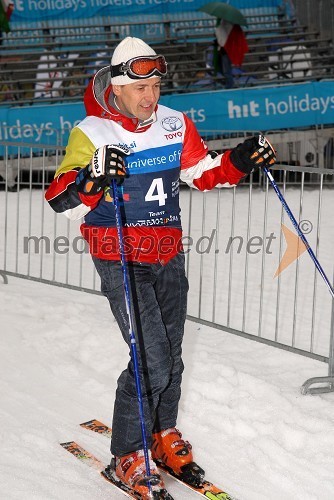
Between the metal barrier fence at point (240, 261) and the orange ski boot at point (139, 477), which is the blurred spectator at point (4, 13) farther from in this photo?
the orange ski boot at point (139, 477)

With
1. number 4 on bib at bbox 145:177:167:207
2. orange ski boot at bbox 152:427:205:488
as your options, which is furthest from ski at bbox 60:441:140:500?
number 4 on bib at bbox 145:177:167:207

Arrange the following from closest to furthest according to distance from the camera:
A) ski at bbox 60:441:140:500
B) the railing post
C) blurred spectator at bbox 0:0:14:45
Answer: ski at bbox 60:441:140:500 < the railing post < blurred spectator at bbox 0:0:14:45

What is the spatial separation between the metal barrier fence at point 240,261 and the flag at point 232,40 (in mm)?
3610

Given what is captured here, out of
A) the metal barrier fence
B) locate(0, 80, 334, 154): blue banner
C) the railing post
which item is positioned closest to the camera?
the railing post

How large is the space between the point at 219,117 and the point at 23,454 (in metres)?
10.1

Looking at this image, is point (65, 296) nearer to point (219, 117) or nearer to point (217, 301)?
Result: point (217, 301)

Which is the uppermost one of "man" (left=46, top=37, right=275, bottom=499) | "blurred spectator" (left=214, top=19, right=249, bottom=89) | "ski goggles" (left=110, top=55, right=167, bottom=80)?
"blurred spectator" (left=214, top=19, right=249, bottom=89)

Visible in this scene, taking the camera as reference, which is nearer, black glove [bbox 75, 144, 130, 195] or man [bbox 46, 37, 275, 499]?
black glove [bbox 75, 144, 130, 195]

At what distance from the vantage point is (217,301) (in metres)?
8.36

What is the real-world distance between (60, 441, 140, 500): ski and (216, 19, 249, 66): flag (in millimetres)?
12146

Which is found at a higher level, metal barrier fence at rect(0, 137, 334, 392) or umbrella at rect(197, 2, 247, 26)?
umbrella at rect(197, 2, 247, 26)

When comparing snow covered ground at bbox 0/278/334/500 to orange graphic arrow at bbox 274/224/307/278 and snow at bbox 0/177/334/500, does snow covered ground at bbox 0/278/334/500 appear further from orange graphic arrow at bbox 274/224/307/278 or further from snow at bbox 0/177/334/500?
orange graphic arrow at bbox 274/224/307/278

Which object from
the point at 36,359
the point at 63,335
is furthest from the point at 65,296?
the point at 36,359

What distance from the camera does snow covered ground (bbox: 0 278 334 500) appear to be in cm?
479
